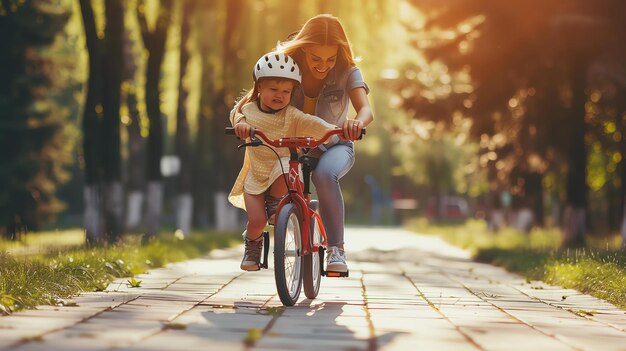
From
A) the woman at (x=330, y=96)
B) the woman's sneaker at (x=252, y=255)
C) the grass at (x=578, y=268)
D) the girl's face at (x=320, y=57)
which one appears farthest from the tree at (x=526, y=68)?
the woman's sneaker at (x=252, y=255)

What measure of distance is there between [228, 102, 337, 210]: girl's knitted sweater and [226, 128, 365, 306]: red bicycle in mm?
147

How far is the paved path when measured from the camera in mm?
5895

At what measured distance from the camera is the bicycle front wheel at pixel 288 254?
7.67 m

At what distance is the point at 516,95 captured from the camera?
2242 centimetres

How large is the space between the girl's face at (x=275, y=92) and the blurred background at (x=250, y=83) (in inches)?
347

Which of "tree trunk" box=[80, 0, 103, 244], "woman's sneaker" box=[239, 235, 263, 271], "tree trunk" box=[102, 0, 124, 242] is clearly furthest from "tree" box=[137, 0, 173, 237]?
"woman's sneaker" box=[239, 235, 263, 271]

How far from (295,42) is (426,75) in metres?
19.5

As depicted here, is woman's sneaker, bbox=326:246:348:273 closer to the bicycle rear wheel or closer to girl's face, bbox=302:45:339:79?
the bicycle rear wheel

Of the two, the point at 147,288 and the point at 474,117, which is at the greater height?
the point at 474,117

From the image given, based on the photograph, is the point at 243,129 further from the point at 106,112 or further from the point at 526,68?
the point at 526,68

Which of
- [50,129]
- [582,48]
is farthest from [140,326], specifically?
[50,129]

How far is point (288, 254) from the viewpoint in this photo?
26.2 feet

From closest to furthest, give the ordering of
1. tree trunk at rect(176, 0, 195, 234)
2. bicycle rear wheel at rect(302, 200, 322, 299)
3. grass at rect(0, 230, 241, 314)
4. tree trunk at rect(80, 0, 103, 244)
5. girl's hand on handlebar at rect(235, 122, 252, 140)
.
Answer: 1. grass at rect(0, 230, 241, 314)
2. girl's hand on handlebar at rect(235, 122, 252, 140)
3. bicycle rear wheel at rect(302, 200, 322, 299)
4. tree trunk at rect(80, 0, 103, 244)
5. tree trunk at rect(176, 0, 195, 234)

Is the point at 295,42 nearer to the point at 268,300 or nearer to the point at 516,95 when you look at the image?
the point at 268,300
